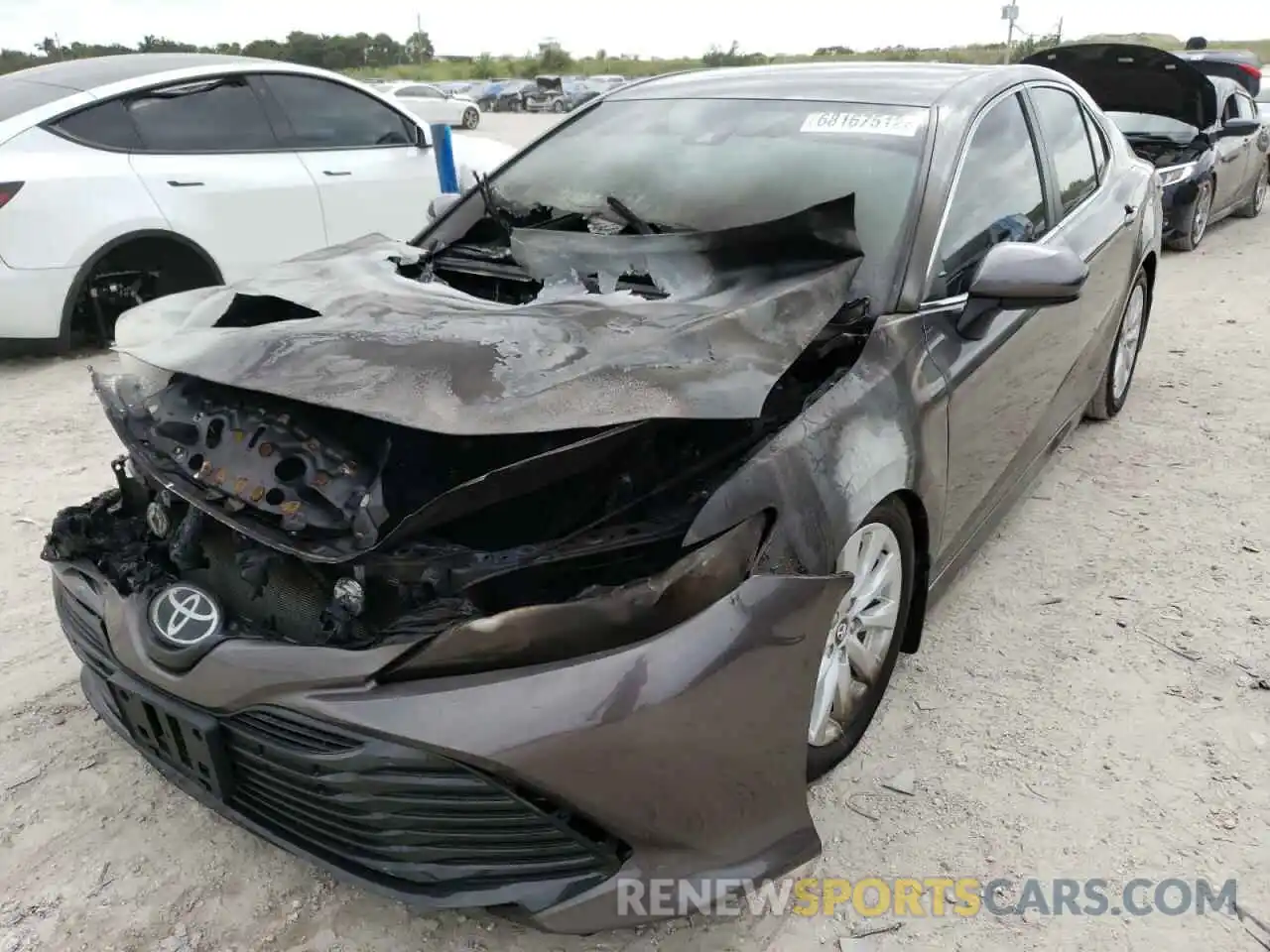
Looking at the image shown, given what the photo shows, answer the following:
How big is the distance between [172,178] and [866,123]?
4188 millimetres

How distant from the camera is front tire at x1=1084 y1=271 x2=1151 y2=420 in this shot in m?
4.26

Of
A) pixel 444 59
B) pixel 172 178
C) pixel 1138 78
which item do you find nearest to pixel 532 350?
pixel 172 178

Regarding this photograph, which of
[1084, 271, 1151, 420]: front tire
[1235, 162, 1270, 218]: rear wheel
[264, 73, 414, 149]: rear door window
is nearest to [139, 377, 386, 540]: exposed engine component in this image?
[1084, 271, 1151, 420]: front tire

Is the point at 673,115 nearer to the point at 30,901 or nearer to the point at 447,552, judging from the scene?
the point at 447,552

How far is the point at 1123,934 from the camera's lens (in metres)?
1.91

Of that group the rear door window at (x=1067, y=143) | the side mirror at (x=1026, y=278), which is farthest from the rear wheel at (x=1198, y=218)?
the side mirror at (x=1026, y=278)

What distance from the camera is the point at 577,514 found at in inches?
72.4

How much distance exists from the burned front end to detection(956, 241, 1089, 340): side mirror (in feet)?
1.72

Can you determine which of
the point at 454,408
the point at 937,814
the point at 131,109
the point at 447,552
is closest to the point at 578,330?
the point at 454,408

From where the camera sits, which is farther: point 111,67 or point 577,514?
point 111,67

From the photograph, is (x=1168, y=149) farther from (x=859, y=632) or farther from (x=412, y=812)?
(x=412, y=812)

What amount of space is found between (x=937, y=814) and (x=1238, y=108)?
9.27 metres

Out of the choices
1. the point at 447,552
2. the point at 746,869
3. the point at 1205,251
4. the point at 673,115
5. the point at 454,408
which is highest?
the point at 673,115

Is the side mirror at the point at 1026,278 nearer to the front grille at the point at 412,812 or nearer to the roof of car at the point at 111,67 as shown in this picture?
the front grille at the point at 412,812
